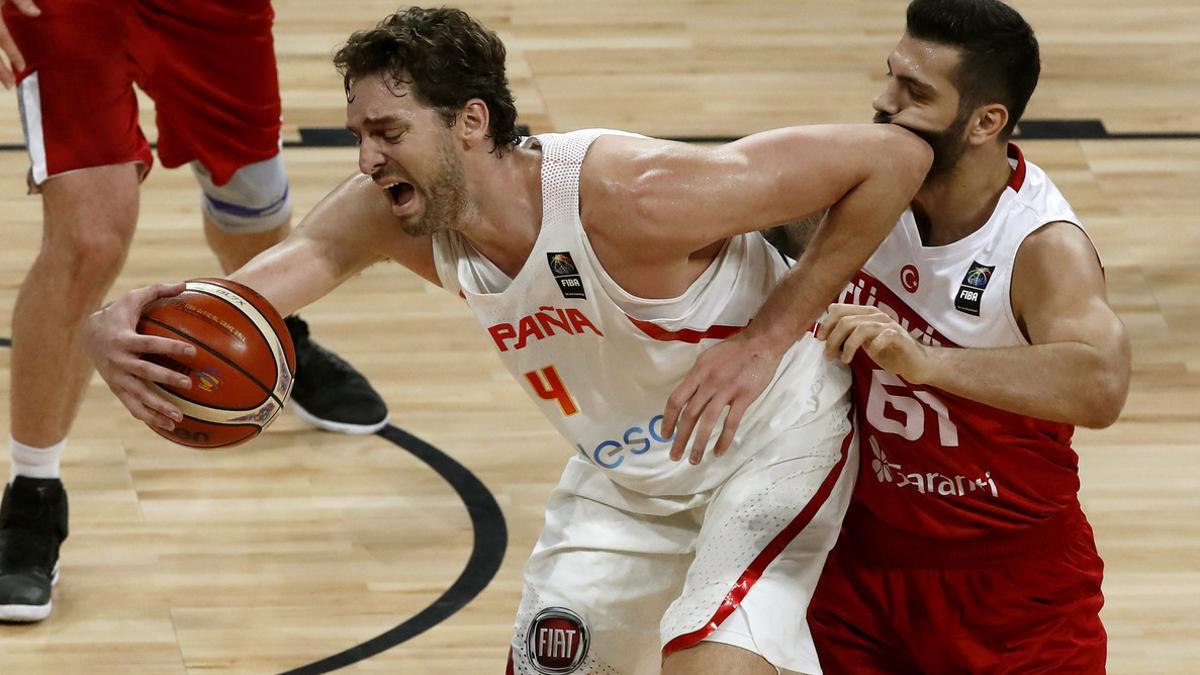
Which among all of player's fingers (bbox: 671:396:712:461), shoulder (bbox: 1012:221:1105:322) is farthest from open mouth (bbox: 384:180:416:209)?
shoulder (bbox: 1012:221:1105:322)

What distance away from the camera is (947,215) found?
Answer: 12.0 ft

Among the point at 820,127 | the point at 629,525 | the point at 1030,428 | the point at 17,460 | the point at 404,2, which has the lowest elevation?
the point at 404,2

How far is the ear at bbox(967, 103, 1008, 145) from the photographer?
353 cm

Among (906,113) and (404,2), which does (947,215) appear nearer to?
(906,113)

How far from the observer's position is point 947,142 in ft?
11.6

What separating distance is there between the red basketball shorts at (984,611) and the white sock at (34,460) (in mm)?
1985

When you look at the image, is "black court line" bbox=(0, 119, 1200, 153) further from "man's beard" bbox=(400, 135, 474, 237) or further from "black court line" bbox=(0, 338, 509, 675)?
"man's beard" bbox=(400, 135, 474, 237)

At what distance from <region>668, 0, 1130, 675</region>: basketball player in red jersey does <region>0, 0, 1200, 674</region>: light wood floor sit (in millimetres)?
931

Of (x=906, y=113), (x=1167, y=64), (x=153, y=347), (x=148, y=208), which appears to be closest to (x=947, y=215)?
(x=906, y=113)

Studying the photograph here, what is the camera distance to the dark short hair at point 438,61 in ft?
11.7

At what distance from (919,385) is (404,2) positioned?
524 cm

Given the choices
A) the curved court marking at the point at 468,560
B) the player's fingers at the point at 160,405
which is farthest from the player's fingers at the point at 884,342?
the curved court marking at the point at 468,560

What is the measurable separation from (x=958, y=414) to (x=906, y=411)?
10 centimetres

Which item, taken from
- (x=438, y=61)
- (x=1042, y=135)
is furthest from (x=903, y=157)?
(x=1042, y=135)
